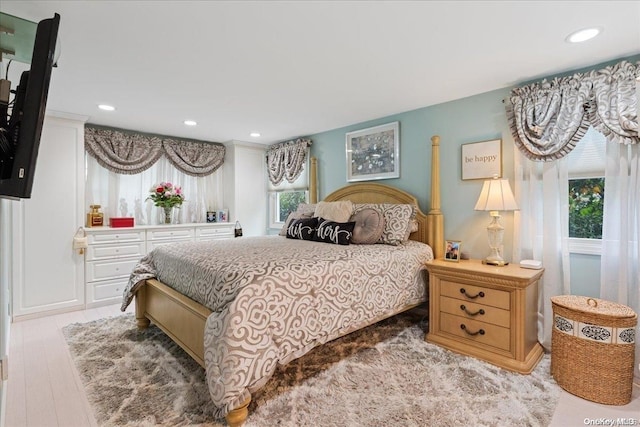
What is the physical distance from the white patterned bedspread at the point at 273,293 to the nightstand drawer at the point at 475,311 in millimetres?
285

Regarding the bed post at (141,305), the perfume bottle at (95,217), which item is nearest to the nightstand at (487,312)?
the bed post at (141,305)

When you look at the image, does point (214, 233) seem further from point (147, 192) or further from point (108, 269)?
point (108, 269)

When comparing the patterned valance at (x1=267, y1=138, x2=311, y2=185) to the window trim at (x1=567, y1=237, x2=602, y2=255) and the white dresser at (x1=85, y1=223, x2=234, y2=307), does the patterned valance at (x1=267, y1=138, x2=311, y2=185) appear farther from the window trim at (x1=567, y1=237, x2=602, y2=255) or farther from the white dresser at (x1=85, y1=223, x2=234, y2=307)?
the window trim at (x1=567, y1=237, x2=602, y2=255)

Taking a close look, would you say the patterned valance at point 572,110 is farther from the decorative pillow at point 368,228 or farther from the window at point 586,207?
the decorative pillow at point 368,228

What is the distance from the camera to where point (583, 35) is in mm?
1937

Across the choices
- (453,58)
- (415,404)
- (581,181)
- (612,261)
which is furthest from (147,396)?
(581,181)

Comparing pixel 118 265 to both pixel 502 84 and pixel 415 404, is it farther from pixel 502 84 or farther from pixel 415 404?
pixel 502 84

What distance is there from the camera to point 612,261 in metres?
2.25

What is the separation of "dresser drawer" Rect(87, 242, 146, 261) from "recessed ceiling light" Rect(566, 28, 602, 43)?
4605 millimetres

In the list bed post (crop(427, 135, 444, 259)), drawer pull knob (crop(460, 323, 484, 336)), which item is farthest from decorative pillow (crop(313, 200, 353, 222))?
drawer pull knob (crop(460, 323, 484, 336))

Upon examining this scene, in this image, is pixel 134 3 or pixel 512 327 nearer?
pixel 134 3

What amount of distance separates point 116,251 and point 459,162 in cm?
403

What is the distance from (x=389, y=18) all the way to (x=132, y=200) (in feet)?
13.3

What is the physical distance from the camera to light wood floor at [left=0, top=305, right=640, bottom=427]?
1741mm
